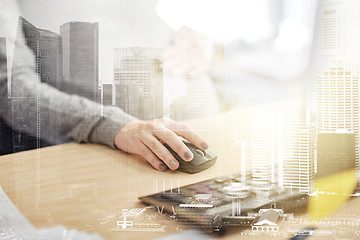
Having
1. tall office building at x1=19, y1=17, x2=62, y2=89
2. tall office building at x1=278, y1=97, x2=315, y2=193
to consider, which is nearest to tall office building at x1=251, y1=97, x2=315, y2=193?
tall office building at x1=278, y1=97, x2=315, y2=193

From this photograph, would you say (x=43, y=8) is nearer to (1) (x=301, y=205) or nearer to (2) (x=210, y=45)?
(2) (x=210, y=45)

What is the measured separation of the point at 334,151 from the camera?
162 cm

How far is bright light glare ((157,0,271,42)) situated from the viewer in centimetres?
162

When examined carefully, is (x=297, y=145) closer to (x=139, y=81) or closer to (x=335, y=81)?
(x=335, y=81)

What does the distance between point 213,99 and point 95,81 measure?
0.49 m

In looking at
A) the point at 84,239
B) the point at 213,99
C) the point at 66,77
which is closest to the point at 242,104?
the point at 213,99

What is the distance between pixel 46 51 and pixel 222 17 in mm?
726

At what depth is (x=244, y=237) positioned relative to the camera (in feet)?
5.25

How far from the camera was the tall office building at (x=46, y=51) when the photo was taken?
5.40ft

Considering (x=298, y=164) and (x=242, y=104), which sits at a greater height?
(x=242, y=104)

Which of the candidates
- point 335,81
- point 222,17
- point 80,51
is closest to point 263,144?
point 335,81

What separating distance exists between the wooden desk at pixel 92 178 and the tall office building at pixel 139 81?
0.18 meters

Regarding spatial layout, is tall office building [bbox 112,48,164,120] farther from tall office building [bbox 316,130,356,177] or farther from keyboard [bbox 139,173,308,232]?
tall office building [bbox 316,130,356,177]

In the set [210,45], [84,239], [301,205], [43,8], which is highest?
[43,8]
